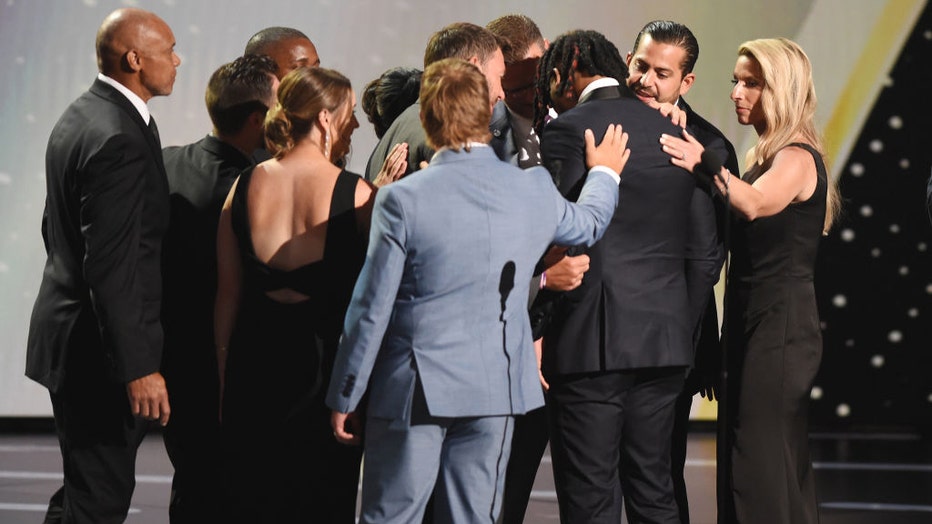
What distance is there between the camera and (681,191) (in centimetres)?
311

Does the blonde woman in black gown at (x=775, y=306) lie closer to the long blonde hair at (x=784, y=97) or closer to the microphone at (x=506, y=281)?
the long blonde hair at (x=784, y=97)

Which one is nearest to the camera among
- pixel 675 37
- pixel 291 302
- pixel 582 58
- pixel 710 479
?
pixel 291 302

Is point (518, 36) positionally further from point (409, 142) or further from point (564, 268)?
point (564, 268)

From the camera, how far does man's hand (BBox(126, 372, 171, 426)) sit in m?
2.88

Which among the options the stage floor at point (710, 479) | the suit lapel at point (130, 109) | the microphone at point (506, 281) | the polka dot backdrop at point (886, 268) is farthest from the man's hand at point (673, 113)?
the polka dot backdrop at point (886, 268)

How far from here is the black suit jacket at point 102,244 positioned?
2.84 meters

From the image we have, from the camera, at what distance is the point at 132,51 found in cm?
306

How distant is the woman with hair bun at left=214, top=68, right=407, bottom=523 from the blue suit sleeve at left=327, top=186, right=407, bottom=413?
239 millimetres

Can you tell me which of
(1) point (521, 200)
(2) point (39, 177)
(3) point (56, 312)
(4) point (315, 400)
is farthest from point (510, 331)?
(2) point (39, 177)

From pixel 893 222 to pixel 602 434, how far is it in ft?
13.3

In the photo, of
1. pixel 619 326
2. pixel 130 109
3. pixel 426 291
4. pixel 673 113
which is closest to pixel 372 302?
pixel 426 291

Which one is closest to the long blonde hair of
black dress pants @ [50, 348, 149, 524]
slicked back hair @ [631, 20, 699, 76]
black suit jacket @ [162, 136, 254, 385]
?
slicked back hair @ [631, 20, 699, 76]

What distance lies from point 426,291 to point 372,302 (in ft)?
0.36

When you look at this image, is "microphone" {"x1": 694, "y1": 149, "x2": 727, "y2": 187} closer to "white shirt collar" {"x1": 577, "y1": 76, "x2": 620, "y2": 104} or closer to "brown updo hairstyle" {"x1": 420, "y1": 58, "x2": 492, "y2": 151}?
"white shirt collar" {"x1": 577, "y1": 76, "x2": 620, "y2": 104}
